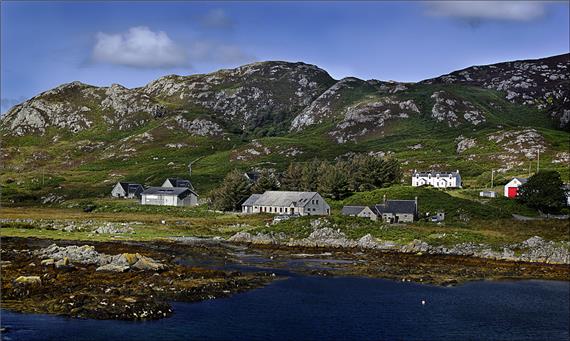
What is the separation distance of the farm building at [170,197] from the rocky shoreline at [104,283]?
267ft

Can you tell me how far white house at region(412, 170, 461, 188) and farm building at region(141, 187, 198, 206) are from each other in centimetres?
7098

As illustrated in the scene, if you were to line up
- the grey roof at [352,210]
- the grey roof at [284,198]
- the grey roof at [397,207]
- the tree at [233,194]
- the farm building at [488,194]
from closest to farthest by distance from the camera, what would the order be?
1. the grey roof at [397,207]
2. the grey roof at [352,210]
3. the grey roof at [284,198]
4. the farm building at [488,194]
5. the tree at [233,194]

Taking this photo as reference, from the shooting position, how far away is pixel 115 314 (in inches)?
1941

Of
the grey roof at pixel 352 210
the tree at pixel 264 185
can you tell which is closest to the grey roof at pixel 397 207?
the grey roof at pixel 352 210

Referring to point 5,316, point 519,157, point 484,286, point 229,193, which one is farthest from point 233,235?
point 519,157

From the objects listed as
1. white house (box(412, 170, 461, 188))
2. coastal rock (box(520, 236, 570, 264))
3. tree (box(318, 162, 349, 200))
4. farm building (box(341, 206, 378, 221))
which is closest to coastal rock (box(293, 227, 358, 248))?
farm building (box(341, 206, 378, 221))

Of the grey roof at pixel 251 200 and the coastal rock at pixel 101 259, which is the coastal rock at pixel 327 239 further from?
the grey roof at pixel 251 200

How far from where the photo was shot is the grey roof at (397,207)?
4434 inches

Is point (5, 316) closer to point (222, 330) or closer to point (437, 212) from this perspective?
point (222, 330)

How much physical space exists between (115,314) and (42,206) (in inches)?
5019

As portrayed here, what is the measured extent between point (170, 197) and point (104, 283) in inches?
4127

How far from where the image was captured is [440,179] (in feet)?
552

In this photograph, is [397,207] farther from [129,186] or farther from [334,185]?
[129,186]

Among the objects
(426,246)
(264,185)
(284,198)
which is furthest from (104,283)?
(264,185)
